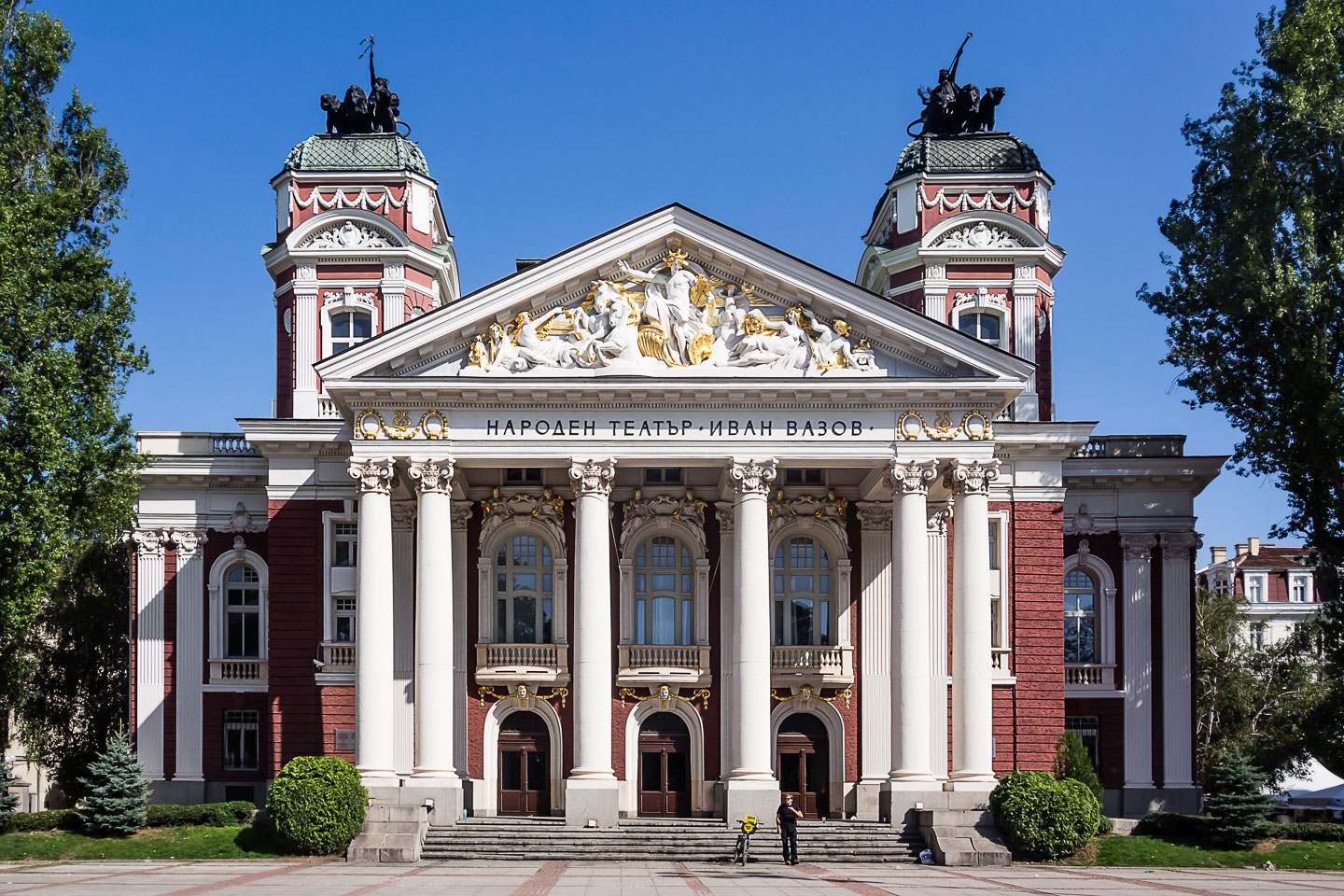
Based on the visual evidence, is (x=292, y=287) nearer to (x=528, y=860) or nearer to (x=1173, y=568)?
(x=528, y=860)

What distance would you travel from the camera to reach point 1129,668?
4519 centimetres

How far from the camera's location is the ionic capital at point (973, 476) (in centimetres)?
3728

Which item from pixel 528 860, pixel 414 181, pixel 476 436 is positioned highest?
pixel 414 181

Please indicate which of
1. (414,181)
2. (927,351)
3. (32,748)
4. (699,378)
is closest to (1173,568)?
(927,351)

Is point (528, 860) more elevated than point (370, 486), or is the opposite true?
point (370, 486)

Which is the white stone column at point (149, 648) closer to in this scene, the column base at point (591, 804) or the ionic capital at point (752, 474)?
the column base at point (591, 804)

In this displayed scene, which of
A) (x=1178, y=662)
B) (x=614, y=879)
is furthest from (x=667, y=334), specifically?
(x=1178, y=662)

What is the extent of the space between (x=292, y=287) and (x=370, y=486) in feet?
40.3

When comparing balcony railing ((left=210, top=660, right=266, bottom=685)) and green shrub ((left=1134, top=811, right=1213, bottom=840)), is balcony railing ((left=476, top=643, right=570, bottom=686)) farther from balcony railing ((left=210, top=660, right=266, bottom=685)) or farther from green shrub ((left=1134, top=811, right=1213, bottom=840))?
green shrub ((left=1134, top=811, right=1213, bottom=840))

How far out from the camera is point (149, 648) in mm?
45219

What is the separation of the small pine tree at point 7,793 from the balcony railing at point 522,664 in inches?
499

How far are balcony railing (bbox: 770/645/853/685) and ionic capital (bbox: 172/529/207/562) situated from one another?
18.8 m

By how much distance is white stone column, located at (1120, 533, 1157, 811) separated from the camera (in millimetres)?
44781

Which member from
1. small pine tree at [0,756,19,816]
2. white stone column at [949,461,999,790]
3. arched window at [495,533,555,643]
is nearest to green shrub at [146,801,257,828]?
small pine tree at [0,756,19,816]
